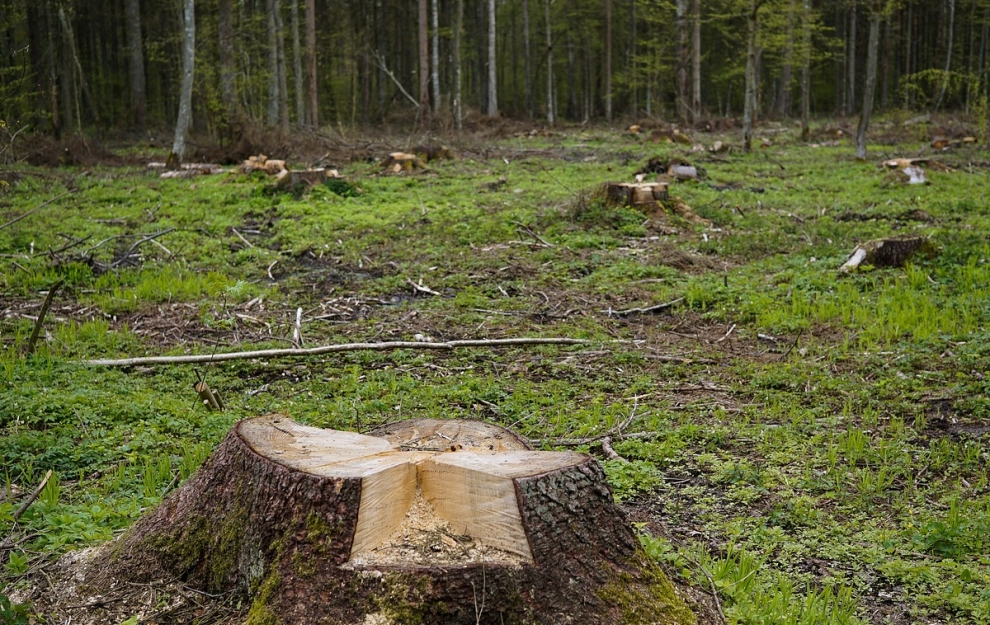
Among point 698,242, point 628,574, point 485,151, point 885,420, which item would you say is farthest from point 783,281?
point 485,151

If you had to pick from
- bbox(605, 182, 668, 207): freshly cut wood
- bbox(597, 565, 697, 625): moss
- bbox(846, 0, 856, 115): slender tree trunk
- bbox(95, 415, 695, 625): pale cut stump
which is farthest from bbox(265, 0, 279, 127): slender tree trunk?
bbox(597, 565, 697, 625): moss

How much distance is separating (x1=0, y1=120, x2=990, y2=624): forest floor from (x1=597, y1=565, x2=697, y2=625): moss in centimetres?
37

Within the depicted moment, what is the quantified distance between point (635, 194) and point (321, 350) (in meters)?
7.58

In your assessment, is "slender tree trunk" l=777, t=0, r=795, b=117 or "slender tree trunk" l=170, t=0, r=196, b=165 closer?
"slender tree trunk" l=170, t=0, r=196, b=165

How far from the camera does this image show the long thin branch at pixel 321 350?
6.45 metres

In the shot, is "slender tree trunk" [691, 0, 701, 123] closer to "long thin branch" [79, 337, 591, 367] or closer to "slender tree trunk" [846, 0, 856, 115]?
"slender tree trunk" [846, 0, 856, 115]

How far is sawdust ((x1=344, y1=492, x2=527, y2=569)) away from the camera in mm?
2576

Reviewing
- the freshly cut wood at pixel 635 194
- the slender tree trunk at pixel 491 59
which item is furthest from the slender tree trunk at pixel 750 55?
the slender tree trunk at pixel 491 59

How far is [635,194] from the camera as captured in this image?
13.1m

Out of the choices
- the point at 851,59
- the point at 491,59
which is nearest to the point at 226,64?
the point at 491,59

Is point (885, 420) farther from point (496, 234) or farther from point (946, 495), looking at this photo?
point (496, 234)

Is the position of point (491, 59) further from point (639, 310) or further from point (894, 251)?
point (639, 310)

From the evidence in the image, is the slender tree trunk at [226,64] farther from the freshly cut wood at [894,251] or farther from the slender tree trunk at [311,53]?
A: the freshly cut wood at [894,251]

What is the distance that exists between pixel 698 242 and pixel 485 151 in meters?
12.0
